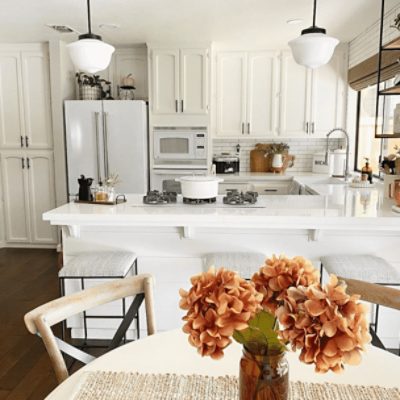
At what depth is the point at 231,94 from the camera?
5238mm

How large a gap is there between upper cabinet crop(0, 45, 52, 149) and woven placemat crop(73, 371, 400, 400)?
170 inches

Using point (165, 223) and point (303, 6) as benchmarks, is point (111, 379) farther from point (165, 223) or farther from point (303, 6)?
point (303, 6)

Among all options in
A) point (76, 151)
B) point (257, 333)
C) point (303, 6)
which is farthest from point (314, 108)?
point (257, 333)

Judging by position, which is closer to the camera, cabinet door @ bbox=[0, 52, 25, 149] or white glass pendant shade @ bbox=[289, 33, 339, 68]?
white glass pendant shade @ bbox=[289, 33, 339, 68]

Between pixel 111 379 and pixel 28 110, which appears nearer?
pixel 111 379

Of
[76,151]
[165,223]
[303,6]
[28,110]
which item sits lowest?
[165,223]

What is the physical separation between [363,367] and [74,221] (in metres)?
1.87

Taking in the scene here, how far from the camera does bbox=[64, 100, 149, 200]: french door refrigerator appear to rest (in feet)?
15.5

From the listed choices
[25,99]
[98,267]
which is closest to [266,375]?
[98,267]

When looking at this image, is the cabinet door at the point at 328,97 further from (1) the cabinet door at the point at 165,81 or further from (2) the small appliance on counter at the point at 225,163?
(1) the cabinet door at the point at 165,81

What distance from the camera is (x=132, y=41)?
4867 millimetres

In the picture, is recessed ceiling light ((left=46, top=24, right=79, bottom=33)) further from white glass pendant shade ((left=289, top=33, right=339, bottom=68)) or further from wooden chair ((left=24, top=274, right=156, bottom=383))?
wooden chair ((left=24, top=274, right=156, bottom=383))

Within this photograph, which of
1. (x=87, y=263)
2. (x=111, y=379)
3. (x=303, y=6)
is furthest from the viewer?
(x=303, y=6)

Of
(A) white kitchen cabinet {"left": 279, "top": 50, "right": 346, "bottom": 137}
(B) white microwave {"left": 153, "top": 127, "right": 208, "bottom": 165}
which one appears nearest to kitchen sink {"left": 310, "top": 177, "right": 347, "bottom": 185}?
(A) white kitchen cabinet {"left": 279, "top": 50, "right": 346, "bottom": 137}
